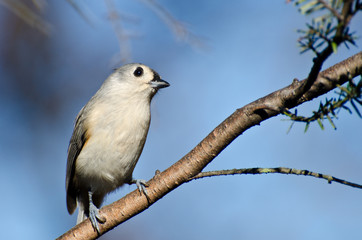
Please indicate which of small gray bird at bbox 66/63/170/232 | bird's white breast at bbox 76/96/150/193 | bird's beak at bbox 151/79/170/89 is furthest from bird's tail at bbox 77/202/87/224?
bird's beak at bbox 151/79/170/89

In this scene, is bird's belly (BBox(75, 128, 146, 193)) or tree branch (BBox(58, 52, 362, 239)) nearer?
tree branch (BBox(58, 52, 362, 239))

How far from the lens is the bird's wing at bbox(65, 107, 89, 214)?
394 cm

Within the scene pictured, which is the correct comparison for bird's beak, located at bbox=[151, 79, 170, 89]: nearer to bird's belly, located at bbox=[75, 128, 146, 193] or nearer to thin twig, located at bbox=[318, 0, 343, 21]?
bird's belly, located at bbox=[75, 128, 146, 193]

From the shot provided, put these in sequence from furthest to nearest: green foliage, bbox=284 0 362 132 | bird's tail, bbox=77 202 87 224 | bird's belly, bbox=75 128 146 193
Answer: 1. bird's tail, bbox=77 202 87 224
2. bird's belly, bbox=75 128 146 193
3. green foliage, bbox=284 0 362 132

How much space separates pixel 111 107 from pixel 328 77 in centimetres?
244

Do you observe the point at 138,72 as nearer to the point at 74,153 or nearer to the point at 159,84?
the point at 159,84

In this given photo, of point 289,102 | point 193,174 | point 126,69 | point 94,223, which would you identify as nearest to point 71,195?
point 126,69

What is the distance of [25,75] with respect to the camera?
20.0ft

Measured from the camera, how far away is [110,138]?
3.70 metres

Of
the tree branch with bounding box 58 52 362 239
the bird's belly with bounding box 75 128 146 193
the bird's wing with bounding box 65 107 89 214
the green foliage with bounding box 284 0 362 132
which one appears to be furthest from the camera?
the bird's wing with bounding box 65 107 89 214

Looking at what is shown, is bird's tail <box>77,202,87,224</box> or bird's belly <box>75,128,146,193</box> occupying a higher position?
bird's belly <box>75,128,146,193</box>

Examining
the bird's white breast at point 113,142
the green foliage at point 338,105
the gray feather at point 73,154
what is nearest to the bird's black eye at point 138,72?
the bird's white breast at point 113,142

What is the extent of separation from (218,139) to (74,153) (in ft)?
7.19

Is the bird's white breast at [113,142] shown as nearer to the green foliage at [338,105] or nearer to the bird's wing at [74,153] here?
the bird's wing at [74,153]
